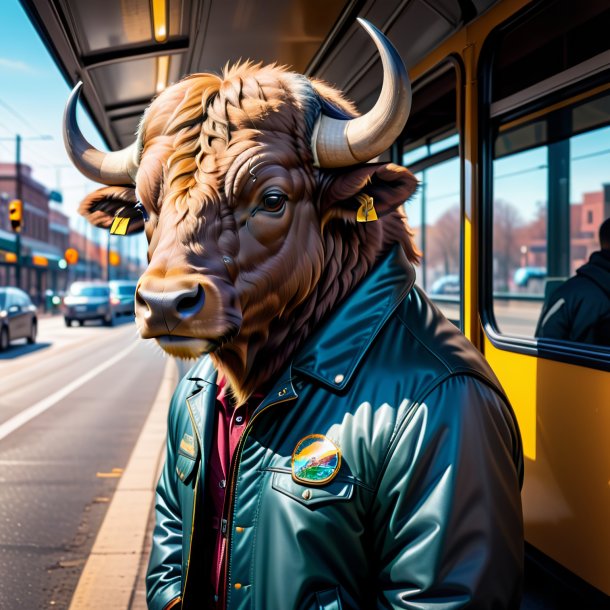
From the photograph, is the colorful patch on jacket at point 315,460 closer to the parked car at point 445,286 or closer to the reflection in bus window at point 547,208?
the reflection in bus window at point 547,208

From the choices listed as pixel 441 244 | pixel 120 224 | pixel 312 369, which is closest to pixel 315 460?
pixel 312 369

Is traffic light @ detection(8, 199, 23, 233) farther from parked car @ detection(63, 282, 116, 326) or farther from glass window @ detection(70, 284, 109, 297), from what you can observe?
glass window @ detection(70, 284, 109, 297)

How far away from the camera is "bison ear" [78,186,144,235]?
182cm

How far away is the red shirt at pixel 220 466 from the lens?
5.29 ft

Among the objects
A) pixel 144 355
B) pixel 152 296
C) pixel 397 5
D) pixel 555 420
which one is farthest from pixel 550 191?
pixel 144 355

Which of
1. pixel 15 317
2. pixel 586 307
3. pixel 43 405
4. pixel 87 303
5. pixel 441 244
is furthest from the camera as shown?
pixel 87 303

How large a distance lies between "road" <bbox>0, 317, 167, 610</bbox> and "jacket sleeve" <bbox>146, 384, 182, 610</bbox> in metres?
0.38

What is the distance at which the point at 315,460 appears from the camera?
141 cm

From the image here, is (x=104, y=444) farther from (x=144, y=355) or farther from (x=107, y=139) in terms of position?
(x=144, y=355)

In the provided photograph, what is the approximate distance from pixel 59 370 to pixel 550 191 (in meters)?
11.6

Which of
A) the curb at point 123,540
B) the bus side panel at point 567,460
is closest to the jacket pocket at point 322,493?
the bus side panel at point 567,460

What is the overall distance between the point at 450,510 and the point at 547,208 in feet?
12.1

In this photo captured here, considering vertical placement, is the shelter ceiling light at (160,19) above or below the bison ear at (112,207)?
above

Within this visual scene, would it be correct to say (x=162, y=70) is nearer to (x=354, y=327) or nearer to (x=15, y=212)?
(x=354, y=327)
